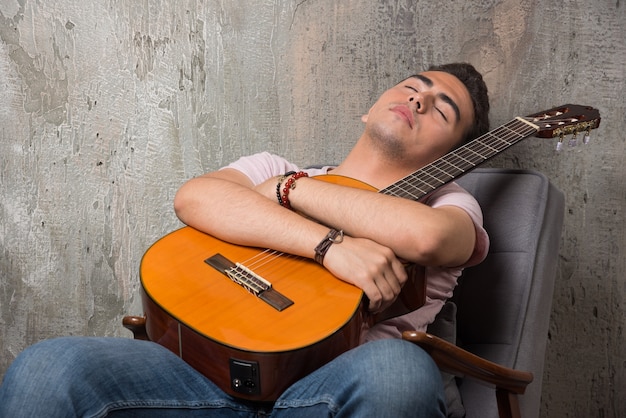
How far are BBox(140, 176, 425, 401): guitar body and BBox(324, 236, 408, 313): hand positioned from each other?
0.03 m

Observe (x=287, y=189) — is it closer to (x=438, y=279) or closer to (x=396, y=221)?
(x=396, y=221)

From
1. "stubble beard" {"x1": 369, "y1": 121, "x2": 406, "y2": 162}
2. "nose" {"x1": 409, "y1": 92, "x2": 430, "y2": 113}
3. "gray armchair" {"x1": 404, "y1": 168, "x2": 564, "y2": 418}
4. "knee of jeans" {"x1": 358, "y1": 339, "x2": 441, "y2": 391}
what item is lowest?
"gray armchair" {"x1": 404, "y1": 168, "x2": 564, "y2": 418}

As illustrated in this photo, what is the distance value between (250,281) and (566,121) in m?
1.04

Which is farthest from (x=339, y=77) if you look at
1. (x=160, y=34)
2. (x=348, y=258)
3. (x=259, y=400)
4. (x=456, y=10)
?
(x=259, y=400)

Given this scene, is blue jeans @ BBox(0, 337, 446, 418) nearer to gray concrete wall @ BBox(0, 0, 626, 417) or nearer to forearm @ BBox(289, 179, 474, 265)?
forearm @ BBox(289, 179, 474, 265)

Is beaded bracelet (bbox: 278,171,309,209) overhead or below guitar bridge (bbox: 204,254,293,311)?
overhead

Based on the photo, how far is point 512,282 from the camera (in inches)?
79.8

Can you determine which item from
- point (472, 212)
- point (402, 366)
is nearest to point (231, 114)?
point (472, 212)

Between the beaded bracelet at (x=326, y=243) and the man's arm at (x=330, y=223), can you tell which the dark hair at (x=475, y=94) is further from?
the beaded bracelet at (x=326, y=243)

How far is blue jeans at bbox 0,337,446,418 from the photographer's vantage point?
1.36 metres

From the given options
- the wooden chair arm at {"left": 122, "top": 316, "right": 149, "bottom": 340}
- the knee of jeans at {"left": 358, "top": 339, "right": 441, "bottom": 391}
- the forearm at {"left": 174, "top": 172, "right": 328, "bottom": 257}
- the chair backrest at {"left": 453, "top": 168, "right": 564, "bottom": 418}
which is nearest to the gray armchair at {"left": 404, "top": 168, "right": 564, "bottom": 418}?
the chair backrest at {"left": 453, "top": 168, "right": 564, "bottom": 418}

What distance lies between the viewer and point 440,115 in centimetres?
212

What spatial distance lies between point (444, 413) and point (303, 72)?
155cm

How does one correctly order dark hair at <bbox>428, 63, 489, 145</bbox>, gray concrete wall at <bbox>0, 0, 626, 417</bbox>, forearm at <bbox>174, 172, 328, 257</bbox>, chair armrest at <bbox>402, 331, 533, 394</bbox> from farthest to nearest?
gray concrete wall at <bbox>0, 0, 626, 417</bbox> → dark hair at <bbox>428, 63, 489, 145</bbox> → forearm at <bbox>174, 172, 328, 257</bbox> → chair armrest at <bbox>402, 331, 533, 394</bbox>
